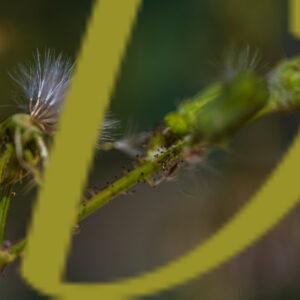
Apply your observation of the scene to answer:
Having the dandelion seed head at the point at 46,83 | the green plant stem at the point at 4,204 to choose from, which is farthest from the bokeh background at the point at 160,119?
the green plant stem at the point at 4,204

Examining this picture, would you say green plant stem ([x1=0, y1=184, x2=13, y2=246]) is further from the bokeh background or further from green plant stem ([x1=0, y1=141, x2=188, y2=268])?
the bokeh background

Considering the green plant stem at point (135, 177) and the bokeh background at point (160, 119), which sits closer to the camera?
the green plant stem at point (135, 177)

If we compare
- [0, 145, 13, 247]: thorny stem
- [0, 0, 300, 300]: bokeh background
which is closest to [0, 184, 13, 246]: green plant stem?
[0, 145, 13, 247]: thorny stem

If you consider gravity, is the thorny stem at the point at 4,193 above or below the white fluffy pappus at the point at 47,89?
below

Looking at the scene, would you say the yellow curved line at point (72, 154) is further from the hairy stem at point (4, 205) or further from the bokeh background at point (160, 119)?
the bokeh background at point (160, 119)

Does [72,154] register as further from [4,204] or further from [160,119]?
[160,119]

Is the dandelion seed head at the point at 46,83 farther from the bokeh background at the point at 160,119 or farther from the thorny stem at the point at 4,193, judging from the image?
the bokeh background at the point at 160,119

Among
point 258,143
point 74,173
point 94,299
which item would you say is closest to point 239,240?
point 94,299
